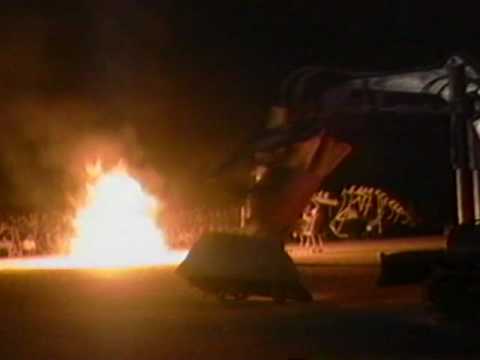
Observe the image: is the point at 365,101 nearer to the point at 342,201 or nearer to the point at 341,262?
the point at 341,262

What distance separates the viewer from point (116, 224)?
36094 mm

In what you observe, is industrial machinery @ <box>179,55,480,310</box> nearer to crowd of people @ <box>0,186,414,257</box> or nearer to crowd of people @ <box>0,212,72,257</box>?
crowd of people @ <box>0,186,414,257</box>

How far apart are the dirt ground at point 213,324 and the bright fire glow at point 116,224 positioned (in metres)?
10.7

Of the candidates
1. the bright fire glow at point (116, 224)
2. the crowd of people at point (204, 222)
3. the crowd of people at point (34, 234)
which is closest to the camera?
the bright fire glow at point (116, 224)

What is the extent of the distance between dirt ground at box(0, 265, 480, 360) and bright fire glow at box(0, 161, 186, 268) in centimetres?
1072

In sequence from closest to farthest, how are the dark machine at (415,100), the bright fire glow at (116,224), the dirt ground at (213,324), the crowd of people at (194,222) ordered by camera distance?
the dirt ground at (213,324) → the dark machine at (415,100) → the bright fire glow at (116,224) → the crowd of people at (194,222)

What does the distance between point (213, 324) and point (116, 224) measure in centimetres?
1968

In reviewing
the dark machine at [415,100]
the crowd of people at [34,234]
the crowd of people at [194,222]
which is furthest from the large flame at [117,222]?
the dark machine at [415,100]

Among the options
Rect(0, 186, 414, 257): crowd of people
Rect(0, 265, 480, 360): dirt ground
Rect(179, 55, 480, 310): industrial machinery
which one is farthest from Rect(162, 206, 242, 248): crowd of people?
Rect(0, 265, 480, 360): dirt ground

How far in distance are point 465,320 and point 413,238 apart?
2172cm

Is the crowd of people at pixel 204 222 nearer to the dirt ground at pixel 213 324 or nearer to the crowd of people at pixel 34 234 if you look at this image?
the crowd of people at pixel 34 234

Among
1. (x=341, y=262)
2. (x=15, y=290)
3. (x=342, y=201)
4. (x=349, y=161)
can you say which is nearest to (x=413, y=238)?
(x=342, y=201)

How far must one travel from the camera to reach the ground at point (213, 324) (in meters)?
13.8

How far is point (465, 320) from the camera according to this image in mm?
16562
